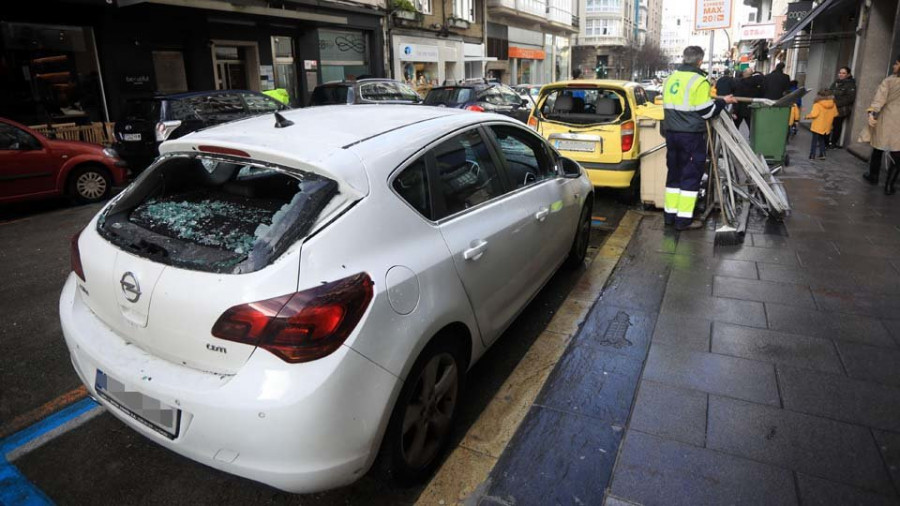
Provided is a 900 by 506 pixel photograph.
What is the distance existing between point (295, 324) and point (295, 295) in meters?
0.11

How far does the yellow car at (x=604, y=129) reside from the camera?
24.2 feet

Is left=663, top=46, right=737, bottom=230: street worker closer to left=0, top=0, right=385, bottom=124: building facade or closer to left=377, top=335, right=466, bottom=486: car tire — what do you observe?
left=377, top=335, right=466, bottom=486: car tire

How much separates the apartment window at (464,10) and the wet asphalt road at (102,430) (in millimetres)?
29168

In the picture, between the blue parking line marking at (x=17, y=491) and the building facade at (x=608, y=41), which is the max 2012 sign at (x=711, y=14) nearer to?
the blue parking line marking at (x=17, y=491)

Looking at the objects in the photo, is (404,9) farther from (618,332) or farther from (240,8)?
(618,332)

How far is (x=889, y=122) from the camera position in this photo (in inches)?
307

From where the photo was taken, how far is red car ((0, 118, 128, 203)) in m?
8.02

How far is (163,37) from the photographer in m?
15.9

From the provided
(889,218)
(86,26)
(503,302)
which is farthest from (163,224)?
(86,26)

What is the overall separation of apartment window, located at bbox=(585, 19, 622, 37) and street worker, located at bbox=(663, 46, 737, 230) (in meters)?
74.5

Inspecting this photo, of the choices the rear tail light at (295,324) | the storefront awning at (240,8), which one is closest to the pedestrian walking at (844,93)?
the rear tail light at (295,324)

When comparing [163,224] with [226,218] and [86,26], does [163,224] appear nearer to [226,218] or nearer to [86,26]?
[226,218]

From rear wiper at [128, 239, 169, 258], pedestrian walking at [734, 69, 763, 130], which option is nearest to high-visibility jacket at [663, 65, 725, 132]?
rear wiper at [128, 239, 169, 258]

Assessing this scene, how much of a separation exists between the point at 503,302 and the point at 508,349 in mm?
768
